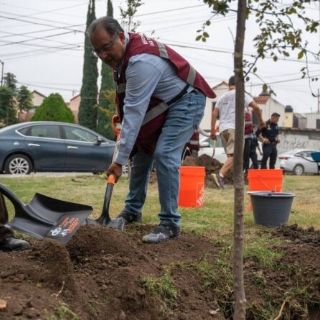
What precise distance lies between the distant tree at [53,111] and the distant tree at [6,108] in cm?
588

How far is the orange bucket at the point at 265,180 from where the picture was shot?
23.8ft

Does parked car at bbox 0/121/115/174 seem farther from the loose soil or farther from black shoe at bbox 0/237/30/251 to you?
black shoe at bbox 0/237/30/251


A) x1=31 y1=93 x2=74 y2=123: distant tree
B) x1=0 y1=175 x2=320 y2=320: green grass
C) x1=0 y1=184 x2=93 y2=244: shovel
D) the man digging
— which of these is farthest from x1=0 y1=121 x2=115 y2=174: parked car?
x1=31 y1=93 x2=74 y2=123: distant tree

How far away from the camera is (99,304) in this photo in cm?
304

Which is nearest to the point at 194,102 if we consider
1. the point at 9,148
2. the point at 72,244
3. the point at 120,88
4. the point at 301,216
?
the point at 120,88

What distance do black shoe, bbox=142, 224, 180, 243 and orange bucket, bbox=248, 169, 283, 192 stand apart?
2971 mm

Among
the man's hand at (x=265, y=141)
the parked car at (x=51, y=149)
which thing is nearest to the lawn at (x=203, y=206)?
the parked car at (x=51, y=149)

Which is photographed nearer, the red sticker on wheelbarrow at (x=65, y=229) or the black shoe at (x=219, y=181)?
the red sticker on wheelbarrow at (x=65, y=229)

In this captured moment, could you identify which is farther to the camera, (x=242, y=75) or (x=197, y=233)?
(x=197, y=233)

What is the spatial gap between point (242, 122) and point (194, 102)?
1.65m

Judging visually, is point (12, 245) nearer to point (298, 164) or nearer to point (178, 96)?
point (178, 96)

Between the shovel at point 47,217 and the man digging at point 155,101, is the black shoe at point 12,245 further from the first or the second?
the man digging at point 155,101

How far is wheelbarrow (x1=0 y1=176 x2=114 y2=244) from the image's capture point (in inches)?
154

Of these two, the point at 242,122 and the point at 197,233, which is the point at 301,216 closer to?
the point at 197,233
